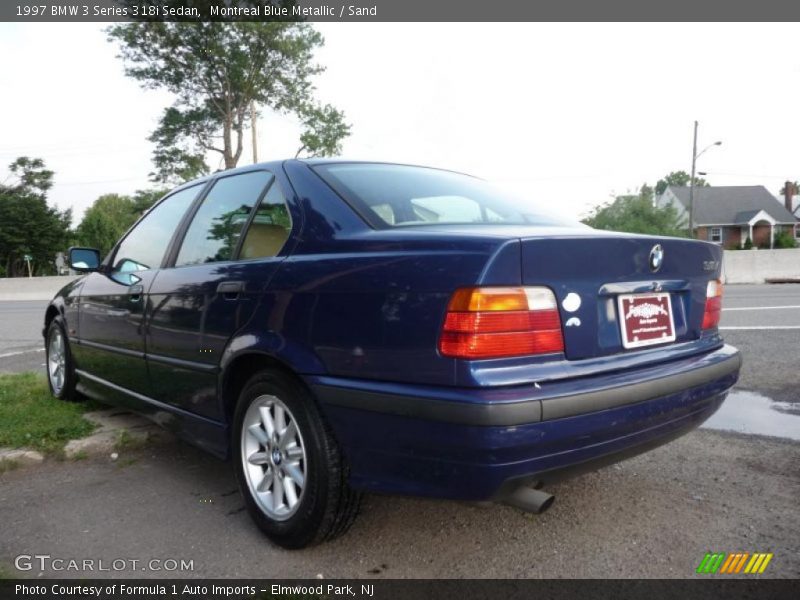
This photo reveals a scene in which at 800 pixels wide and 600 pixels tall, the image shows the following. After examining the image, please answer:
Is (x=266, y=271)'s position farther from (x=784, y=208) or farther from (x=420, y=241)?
(x=784, y=208)

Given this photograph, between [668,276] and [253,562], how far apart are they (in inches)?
76.7

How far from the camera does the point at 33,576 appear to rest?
2.30 m

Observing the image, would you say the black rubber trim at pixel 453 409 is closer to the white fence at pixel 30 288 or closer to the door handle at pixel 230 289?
the door handle at pixel 230 289

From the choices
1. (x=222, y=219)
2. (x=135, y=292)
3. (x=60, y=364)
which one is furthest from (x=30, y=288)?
(x=222, y=219)

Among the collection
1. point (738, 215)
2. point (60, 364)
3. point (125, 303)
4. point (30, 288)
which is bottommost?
point (30, 288)

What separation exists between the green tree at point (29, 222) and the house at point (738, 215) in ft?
171

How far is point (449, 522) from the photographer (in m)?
2.63

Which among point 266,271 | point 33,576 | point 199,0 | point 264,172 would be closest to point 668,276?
point 266,271

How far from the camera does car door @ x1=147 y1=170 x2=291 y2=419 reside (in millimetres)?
2617

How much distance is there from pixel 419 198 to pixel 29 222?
5898 cm

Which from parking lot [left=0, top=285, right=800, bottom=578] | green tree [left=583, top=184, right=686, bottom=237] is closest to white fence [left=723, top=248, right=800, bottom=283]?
A: green tree [left=583, top=184, right=686, bottom=237]

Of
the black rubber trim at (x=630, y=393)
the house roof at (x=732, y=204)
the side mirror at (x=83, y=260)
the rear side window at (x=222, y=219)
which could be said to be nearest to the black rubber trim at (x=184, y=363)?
the rear side window at (x=222, y=219)

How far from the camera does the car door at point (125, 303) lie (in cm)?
343
